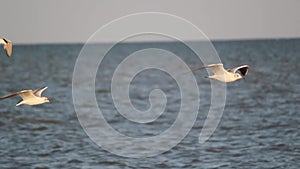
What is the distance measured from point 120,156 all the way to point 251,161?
17.3 feet

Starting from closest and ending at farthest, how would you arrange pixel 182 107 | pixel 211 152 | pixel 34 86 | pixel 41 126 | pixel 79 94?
pixel 211 152 → pixel 41 126 → pixel 182 107 → pixel 79 94 → pixel 34 86

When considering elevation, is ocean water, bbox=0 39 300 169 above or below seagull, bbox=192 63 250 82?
below

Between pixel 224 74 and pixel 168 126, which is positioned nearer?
pixel 224 74

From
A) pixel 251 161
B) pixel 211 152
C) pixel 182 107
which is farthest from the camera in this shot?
pixel 182 107

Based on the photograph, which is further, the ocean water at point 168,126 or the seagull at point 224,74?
the ocean water at point 168,126

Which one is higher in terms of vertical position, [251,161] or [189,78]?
[251,161]

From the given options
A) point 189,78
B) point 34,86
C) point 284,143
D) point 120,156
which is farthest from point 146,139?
point 189,78

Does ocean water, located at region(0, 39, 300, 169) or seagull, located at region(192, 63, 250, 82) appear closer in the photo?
seagull, located at region(192, 63, 250, 82)

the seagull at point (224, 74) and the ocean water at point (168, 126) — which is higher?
the seagull at point (224, 74)

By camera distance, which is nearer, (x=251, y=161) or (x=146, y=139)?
(x=251, y=161)

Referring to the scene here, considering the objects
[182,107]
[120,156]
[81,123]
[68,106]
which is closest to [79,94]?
[68,106]

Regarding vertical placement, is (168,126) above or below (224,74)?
below

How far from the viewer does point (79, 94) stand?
53.6 meters

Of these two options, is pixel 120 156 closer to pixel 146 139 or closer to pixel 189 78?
pixel 146 139
